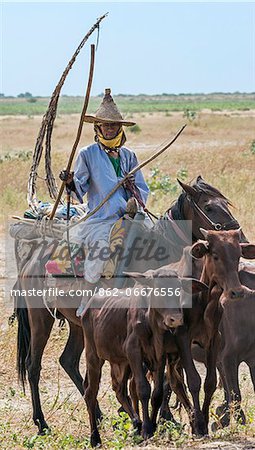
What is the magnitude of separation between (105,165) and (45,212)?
113 centimetres

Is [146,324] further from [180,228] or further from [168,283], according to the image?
[180,228]

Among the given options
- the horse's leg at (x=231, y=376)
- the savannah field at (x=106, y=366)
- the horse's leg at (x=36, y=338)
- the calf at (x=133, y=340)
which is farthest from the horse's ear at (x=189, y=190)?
the horse's leg at (x=36, y=338)

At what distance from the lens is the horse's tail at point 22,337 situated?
361 inches

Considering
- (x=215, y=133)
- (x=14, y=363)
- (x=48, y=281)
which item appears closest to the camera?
(x=48, y=281)

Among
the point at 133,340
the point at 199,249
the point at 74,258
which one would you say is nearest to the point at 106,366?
the point at 74,258

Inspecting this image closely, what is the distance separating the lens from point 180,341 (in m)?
6.62

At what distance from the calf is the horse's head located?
0.96 metres

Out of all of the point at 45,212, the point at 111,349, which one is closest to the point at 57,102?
the point at 45,212

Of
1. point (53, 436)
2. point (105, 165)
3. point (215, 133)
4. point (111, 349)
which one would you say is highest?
point (105, 165)

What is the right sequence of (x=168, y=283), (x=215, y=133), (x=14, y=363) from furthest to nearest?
(x=215, y=133), (x=14, y=363), (x=168, y=283)

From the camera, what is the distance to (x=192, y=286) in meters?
6.67

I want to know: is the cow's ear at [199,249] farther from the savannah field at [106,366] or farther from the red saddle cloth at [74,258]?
the red saddle cloth at [74,258]

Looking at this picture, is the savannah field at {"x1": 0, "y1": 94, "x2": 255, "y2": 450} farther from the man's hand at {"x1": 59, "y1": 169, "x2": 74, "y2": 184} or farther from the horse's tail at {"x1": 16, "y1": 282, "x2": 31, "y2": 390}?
the man's hand at {"x1": 59, "y1": 169, "x2": 74, "y2": 184}

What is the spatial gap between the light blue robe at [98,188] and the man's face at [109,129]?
129 mm
